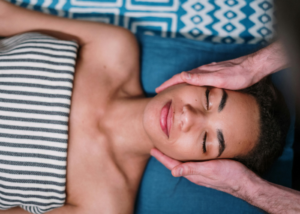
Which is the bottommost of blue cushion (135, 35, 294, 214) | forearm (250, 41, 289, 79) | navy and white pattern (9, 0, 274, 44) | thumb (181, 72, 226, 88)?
blue cushion (135, 35, 294, 214)

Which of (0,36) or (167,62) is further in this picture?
(167,62)

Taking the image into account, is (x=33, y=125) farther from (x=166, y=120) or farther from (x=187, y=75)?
(x=187, y=75)

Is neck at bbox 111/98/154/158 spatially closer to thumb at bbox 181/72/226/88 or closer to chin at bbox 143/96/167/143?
chin at bbox 143/96/167/143

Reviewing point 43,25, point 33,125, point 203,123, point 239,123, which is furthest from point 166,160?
point 43,25

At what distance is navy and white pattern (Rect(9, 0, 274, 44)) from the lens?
1.91 metres

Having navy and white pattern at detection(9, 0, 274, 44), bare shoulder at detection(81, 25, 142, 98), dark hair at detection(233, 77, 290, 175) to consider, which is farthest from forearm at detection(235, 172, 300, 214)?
navy and white pattern at detection(9, 0, 274, 44)

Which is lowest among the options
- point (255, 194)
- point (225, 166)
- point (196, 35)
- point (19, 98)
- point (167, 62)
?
point (255, 194)

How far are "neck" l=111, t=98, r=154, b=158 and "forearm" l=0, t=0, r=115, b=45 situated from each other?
0.49 m

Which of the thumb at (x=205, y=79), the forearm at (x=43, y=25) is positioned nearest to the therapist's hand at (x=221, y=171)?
the thumb at (x=205, y=79)

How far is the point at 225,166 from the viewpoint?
3.96ft

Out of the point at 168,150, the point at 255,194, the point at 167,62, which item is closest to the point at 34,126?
the point at 168,150

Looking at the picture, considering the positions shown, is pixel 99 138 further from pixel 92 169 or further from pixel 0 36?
pixel 0 36

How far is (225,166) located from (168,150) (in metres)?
0.29

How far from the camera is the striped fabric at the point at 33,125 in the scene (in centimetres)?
125
